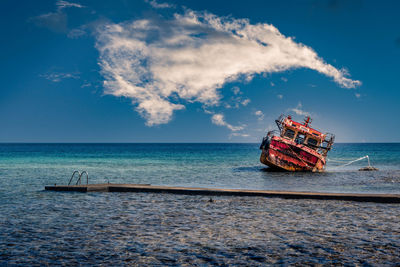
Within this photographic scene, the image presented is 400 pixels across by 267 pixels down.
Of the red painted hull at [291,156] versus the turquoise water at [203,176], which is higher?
the red painted hull at [291,156]

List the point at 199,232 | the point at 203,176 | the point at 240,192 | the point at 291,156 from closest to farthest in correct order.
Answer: the point at 199,232, the point at 240,192, the point at 203,176, the point at 291,156

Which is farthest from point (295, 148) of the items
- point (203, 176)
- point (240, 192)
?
point (240, 192)

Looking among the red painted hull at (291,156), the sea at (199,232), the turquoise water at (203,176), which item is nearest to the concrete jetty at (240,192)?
the sea at (199,232)

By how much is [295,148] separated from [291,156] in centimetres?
92

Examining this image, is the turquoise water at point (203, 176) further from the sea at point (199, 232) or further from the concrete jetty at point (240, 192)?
the sea at point (199, 232)

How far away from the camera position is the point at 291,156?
37.1m

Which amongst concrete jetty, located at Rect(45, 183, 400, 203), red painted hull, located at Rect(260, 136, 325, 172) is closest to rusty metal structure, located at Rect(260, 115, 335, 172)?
red painted hull, located at Rect(260, 136, 325, 172)

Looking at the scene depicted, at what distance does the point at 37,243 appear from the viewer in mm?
9008

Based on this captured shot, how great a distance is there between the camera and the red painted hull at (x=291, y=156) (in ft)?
121

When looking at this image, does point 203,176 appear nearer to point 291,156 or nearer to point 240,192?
point 291,156

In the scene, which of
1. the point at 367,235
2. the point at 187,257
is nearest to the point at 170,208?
the point at 187,257

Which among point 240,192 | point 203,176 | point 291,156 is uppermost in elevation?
point 291,156

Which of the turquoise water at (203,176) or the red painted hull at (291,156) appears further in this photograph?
the red painted hull at (291,156)

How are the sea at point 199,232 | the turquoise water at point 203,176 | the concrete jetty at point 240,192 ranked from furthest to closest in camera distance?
the turquoise water at point 203,176, the concrete jetty at point 240,192, the sea at point 199,232
